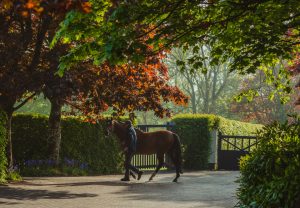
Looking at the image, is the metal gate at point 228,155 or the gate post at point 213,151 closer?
the metal gate at point 228,155

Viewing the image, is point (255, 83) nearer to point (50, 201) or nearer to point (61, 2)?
point (50, 201)

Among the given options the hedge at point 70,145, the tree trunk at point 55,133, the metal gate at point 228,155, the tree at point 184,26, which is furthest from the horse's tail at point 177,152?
the metal gate at point 228,155

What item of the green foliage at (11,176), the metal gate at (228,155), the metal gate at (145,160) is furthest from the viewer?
the metal gate at (228,155)

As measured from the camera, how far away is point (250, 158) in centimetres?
871

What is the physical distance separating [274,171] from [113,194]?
663 cm

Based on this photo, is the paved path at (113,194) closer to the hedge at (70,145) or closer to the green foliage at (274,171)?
the hedge at (70,145)

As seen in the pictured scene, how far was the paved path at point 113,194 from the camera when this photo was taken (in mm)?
12000

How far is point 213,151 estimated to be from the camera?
1044 inches

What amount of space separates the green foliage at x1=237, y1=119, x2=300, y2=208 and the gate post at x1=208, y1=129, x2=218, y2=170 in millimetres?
17255

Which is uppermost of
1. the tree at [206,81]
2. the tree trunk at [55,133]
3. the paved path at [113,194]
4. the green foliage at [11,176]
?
the tree at [206,81]

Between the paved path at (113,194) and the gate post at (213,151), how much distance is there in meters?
8.09

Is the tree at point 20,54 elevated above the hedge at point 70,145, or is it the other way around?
the tree at point 20,54

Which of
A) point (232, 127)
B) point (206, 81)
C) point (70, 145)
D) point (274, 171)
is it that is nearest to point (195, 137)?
point (232, 127)

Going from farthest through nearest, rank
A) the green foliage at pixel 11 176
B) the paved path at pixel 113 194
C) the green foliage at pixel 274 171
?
the green foliage at pixel 11 176
the paved path at pixel 113 194
the green foliage at pixel 274 171
